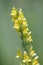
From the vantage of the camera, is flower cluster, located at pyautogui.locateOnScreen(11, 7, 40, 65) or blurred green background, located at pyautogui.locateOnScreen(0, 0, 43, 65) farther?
blurred green background, located at pyautogui.locateOnScreen(0, 0, 43, 65)

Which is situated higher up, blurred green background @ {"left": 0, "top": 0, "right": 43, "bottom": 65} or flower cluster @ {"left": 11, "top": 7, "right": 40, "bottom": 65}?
blurred green background @ {"left": 0, "top": 0, "right": 43, "bottom": 65}

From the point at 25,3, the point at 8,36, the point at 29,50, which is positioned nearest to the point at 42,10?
the point at 25,3

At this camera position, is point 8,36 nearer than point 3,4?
Yes

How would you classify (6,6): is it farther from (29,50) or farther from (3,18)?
(29,50)

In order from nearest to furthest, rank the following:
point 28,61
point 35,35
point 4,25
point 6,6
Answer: point 28,61 → point 35,35 → point 4,25 → point 6,6

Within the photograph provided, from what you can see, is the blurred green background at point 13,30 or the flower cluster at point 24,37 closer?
the flower cluster at point 24,37

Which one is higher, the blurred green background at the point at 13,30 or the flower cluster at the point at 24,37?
the blurred green background at the point at 13,30

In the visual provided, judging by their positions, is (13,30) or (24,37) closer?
(24,37)

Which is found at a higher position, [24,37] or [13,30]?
[13,30]
